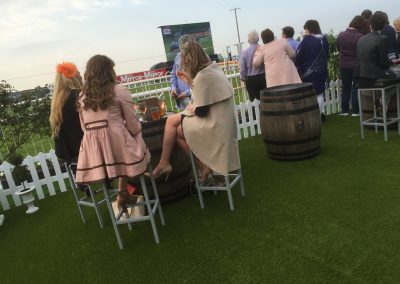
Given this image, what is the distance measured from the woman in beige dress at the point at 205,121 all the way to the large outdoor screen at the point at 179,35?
886 inches

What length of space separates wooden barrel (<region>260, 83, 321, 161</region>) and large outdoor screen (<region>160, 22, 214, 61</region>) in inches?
846

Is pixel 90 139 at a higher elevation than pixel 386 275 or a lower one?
higher

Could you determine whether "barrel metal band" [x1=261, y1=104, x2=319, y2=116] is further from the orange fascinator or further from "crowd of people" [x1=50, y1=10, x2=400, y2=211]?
the orange fascinator

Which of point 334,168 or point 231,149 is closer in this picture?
point 231,149

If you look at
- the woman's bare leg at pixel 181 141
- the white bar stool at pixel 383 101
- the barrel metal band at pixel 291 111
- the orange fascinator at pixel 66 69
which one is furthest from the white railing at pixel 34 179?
the white bar stool at pixel 383 101

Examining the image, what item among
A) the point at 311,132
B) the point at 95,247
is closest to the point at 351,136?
the point at 311,132

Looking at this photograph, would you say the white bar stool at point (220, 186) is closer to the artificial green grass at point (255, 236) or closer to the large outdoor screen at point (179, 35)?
the artificial green grass at point (255, 236)

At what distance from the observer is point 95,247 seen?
349 centimetres

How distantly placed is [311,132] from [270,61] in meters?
1.81

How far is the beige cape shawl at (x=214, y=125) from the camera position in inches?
134

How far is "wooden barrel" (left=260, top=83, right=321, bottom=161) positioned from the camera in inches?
180

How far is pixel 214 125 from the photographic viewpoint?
3.55 m

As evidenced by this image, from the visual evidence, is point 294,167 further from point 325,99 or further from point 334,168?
point 325,99

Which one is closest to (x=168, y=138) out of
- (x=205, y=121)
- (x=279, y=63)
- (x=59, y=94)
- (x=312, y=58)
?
(x=205, y=121)
